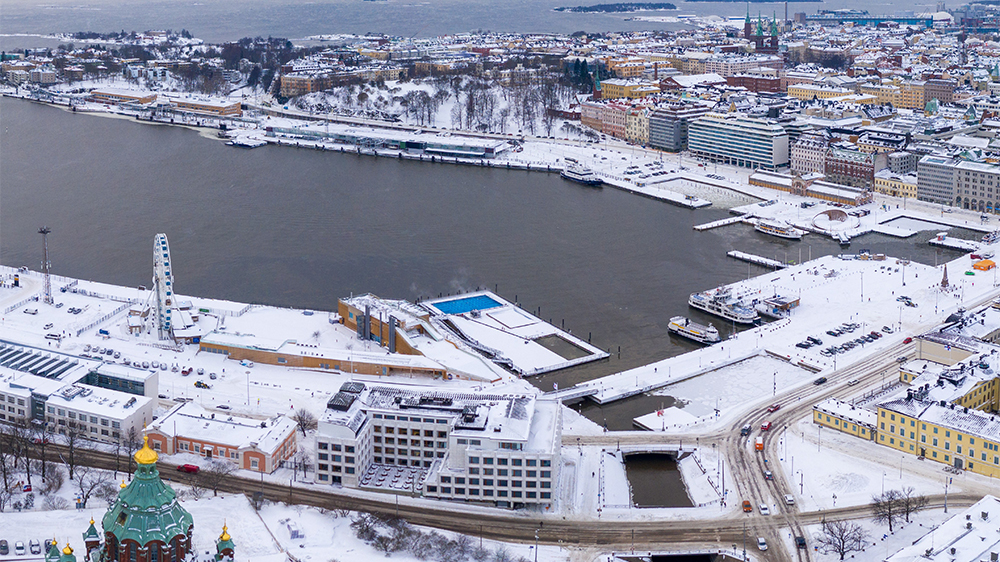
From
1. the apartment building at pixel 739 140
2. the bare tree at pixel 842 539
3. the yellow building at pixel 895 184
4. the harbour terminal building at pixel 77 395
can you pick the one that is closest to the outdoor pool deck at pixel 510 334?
the harbour terminal building at pixel 77 395

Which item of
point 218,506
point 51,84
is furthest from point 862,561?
point 51,84

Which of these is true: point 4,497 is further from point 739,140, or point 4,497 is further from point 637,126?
point 637,126

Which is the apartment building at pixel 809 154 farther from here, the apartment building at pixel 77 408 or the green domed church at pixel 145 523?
the green domed church at pixel 145 523

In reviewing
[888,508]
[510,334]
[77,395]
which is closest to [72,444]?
[77,395]

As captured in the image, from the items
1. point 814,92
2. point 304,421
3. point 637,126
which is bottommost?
point 304,421

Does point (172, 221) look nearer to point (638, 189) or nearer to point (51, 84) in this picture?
point (638, 189)

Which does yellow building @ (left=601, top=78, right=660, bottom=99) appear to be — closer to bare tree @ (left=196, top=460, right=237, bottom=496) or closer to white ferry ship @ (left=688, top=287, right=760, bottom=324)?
white ferry ship @ (left=688, top=287, right=760, bottom=324)
